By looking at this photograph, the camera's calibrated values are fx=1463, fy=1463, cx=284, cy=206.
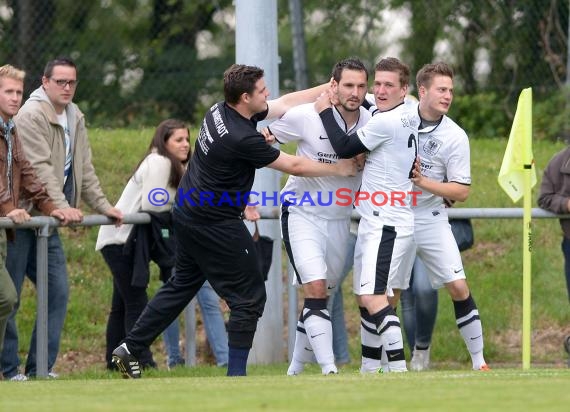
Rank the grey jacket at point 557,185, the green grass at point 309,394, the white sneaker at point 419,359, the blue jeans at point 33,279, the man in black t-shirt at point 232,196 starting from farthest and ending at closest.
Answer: the grey jacket at point 557,185, the white sneaker at point 419,359, the blue jeans at point 33,279, the man in black t-shirt at point 232,196, the green grass at point 309,394

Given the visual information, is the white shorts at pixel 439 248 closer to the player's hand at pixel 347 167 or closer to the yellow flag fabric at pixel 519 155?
the yellow flag fabric at pixel 519 155

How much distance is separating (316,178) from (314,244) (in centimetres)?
47

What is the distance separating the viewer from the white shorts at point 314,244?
33.9ft

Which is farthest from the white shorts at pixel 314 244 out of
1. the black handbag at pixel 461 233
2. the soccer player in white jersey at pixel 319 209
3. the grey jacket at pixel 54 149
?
the grey jacket at pixel 54 149

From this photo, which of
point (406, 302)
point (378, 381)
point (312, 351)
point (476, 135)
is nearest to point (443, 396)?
point (378, 381)

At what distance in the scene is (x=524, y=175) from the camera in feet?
34.4

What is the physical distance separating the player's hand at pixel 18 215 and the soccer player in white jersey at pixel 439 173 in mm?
2825

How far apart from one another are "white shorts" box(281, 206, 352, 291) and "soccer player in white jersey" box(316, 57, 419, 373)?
260 millimetres

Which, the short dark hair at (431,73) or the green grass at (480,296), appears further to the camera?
the green grass at (480,296)

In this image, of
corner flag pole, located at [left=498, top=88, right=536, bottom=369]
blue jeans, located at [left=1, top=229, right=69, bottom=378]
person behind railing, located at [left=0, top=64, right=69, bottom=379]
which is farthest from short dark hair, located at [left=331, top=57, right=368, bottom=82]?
blue jeans, located at [left=1, top=229, right=69, bottom=378]

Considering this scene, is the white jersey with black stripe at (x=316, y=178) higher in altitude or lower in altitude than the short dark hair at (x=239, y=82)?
lower

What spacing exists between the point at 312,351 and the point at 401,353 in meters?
0.91

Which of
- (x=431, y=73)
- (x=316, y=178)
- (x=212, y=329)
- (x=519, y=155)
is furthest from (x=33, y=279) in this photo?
(x=519, y=155)

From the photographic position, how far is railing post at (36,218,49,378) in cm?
1073
